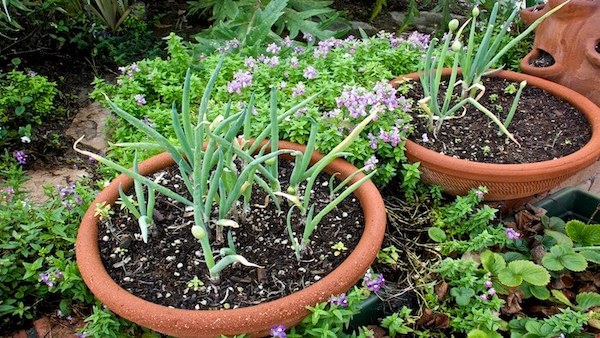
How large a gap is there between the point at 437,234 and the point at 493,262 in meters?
0.19

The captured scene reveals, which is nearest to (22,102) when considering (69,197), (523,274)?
(69,197)

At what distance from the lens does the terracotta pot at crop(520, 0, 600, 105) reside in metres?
2.22

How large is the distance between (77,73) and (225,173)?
1.86m

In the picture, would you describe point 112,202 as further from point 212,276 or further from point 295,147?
point 295,147

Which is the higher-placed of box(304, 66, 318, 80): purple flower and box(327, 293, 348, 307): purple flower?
box(304, 66, 318, 80): purple flower

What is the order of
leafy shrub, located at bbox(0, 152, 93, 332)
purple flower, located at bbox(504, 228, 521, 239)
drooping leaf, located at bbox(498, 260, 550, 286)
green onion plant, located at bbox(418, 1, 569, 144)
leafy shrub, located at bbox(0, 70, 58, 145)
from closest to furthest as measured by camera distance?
leafy shrub, located at bbox(0, 152, 93, 332)
drooping leaf, located at bbox(498, 260, 550, 286)
purple flower, located at bbox(504, 228, 521, 239)
green onion plant, located at bbox(418, 1, 569, 144)
leafy shrub, located at bbox(0, 70, 58, 145)

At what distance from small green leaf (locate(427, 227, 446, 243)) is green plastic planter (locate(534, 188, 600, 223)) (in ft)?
1.52

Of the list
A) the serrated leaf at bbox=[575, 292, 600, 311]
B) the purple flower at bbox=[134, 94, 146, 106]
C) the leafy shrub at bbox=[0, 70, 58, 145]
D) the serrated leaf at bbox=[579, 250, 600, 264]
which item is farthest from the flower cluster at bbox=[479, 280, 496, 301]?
the leafy shrub at bbox=[0, 70, 58, 145]

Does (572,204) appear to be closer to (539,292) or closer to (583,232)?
(583,232)

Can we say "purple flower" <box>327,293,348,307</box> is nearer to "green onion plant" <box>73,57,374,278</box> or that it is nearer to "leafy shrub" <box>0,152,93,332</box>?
"green onion plant" <box>73,57,374,278</box>

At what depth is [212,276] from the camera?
1467 mm

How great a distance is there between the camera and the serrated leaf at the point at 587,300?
1698mm

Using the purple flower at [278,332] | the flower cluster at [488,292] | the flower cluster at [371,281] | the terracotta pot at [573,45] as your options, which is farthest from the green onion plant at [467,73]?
the purple flower at [278,332]

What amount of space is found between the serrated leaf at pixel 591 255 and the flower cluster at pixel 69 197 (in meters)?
1.55
